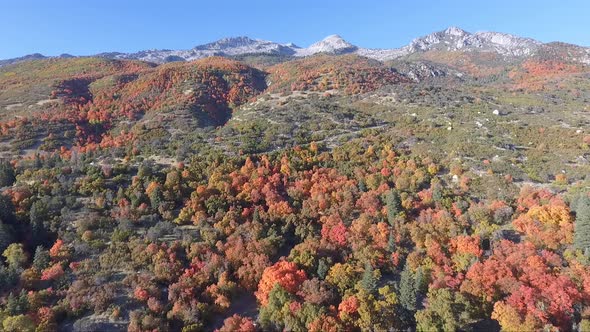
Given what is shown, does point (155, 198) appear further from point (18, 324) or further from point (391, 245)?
point (391, 245)

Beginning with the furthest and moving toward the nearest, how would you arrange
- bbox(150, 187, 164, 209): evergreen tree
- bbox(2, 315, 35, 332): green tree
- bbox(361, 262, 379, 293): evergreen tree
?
bbox(150, 187, 164, 209): evergreen tree < bbox(361, 262, 379, 293): evergreen tree < bbox(2, 315, 35, 332): green tree

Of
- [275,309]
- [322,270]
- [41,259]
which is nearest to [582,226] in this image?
[322,270]

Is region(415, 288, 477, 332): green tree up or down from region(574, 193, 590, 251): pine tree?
down

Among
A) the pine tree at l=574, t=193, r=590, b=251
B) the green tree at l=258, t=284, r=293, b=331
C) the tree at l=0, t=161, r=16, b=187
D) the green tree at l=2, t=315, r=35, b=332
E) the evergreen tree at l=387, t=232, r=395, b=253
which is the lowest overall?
the green tree at l=258, t=284, r=293, b=331

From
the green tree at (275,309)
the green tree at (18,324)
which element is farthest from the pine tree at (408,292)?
the green tree at (18,324)

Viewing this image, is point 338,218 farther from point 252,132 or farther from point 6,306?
point 252,132

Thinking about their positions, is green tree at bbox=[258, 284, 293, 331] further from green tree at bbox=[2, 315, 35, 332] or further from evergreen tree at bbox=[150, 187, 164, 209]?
evergreen tree at bbox=[150, 187, 164, 209]

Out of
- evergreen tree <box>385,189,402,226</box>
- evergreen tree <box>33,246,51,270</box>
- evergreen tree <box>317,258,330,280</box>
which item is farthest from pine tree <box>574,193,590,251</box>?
evergreen tree <box>33,246,51,270</box>

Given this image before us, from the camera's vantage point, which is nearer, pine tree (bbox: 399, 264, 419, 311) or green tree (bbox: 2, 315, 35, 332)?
green tree (bbox: 2, 315, 35, 332)
